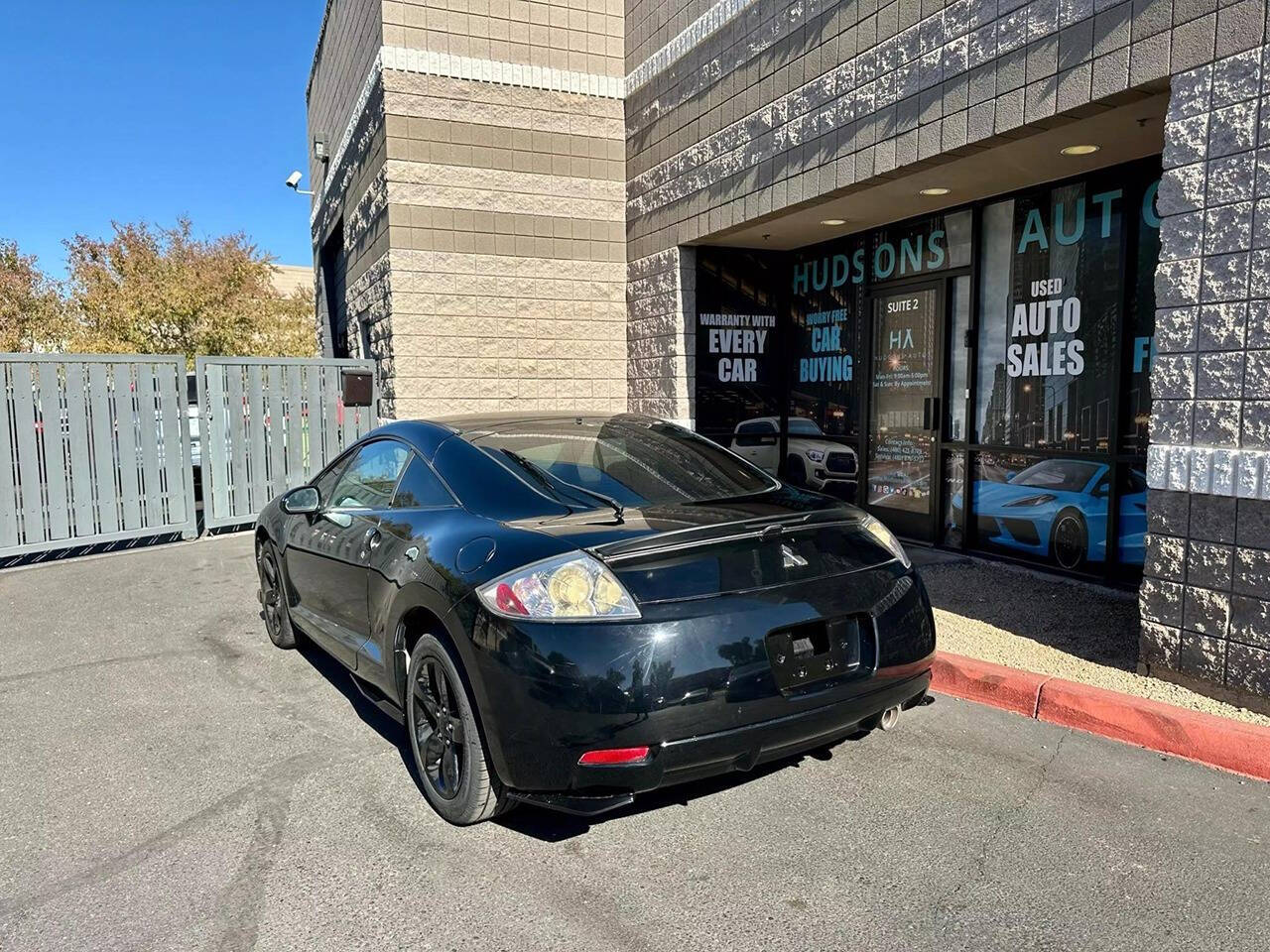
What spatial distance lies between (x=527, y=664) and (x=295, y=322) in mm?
29623

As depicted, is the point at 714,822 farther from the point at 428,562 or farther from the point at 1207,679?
the point at 1207,679

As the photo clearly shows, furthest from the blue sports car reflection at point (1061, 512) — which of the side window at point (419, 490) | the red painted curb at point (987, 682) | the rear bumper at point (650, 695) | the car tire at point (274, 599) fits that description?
the car tire at point (274, 599)

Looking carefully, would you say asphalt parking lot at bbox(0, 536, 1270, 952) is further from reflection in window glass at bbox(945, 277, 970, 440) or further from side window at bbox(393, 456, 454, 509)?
reflection in window glass at bbox(945, 277, 970, 440)

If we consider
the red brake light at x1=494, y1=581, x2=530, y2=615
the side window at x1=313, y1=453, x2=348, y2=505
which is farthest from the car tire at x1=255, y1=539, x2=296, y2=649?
the red brake light at x1=494, y1=581, x2=530, y2=615

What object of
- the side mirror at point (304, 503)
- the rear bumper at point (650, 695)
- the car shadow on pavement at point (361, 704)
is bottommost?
the car shadow on pavement at point (361, 704)

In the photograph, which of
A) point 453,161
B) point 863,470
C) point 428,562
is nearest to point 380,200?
point 453,161

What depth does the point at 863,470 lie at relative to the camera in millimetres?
8766

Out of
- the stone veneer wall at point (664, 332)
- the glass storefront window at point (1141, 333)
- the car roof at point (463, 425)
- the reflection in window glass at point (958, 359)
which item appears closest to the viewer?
the car roof at point (463, 425)

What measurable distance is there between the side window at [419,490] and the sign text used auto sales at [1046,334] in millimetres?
5096

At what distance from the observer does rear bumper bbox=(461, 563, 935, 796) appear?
278 centimetres

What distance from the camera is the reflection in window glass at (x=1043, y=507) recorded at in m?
6.56

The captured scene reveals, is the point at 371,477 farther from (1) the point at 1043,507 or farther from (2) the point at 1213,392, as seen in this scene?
(1) the point at 1043,507

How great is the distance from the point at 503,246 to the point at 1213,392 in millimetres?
7807

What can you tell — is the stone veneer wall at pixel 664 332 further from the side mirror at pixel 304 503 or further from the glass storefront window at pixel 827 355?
the side mirror at pixel 304 503
